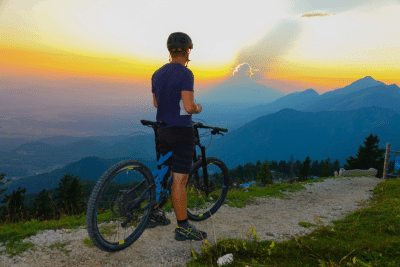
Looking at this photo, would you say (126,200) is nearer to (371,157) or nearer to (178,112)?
(178,112)

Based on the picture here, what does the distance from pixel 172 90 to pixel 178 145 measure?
98 cm

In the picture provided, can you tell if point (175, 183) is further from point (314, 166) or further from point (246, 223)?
point (314, 166)

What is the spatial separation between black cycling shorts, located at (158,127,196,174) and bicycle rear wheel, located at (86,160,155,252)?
0.51 metres

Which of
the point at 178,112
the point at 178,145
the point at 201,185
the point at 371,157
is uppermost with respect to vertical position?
the point at 178,112

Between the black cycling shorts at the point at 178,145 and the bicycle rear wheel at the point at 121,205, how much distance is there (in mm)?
510

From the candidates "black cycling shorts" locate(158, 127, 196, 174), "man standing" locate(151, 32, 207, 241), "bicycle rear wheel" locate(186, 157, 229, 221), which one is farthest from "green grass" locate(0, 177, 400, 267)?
"bicycle rear wheel" locate(186, 157, 229, 221)

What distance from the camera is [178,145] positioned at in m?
4.07

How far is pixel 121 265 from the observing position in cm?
350

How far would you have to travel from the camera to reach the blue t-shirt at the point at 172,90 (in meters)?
3.74

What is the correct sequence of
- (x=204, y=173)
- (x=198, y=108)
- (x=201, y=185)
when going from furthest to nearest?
(x=201, y=185) → (x=204, y=173) → (x=198, y=108)

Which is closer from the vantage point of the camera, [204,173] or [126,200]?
[126,200]

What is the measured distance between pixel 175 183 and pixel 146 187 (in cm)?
56

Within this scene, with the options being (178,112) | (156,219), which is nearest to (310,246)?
(156,219)

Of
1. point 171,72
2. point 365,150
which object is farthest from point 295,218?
point 365,150
